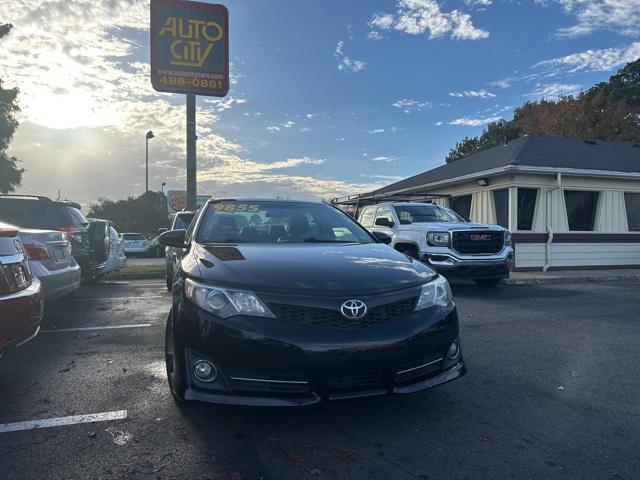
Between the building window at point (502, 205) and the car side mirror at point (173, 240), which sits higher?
the building window at point (502, 205)

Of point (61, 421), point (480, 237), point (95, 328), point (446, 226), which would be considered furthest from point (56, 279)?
point (480, 237)

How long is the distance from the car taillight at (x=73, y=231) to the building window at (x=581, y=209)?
13.2m

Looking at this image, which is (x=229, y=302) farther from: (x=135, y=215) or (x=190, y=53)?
(x=135, y=215)

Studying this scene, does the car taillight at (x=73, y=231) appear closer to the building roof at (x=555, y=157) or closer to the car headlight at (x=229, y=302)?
the car headlight at (x=229, y=302)

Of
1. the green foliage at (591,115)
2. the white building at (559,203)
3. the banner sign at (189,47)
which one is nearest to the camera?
the banner sign at (189,47)

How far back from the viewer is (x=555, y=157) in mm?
14758

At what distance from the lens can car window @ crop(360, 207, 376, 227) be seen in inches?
449

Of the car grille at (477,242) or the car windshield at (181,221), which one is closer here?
the car grille at (477,242)

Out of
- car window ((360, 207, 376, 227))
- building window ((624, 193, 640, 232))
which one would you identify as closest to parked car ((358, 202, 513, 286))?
car window ((360, 207, 376, 227))

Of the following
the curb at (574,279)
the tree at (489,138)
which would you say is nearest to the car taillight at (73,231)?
the curb at (574,279)

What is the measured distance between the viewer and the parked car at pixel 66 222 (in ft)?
24.3

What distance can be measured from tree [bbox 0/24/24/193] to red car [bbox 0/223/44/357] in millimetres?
29844

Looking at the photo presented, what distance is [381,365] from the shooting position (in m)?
2.82

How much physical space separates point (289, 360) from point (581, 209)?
14.7 metres
